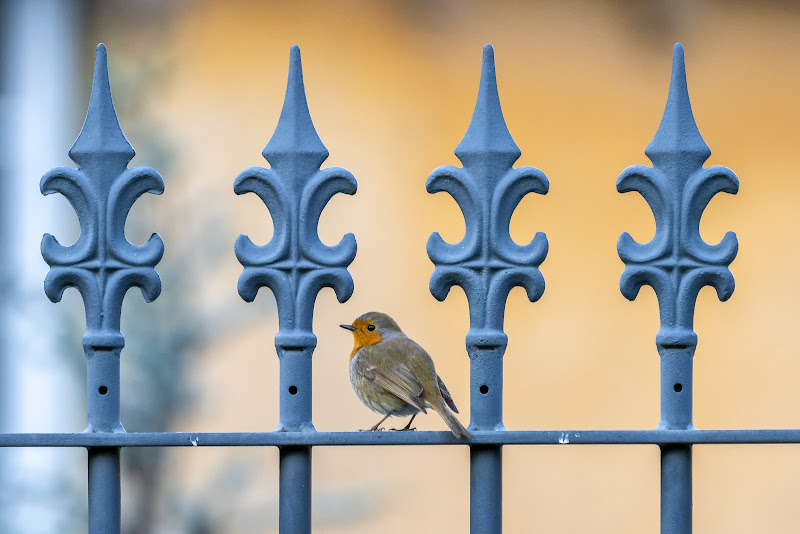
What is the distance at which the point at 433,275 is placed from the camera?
235 centimetres

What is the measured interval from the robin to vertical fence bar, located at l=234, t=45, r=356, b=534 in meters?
0.44

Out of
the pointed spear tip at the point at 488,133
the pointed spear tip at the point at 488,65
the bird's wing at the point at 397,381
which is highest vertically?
the pointed spear tip at the point at 488,65

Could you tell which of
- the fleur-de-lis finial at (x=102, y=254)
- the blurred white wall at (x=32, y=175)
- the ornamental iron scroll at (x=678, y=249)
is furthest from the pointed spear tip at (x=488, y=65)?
the blurred white wall at (x=32, y=175)

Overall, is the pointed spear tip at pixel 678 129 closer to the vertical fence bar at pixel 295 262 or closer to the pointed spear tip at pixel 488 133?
the pointed spear tip at pixel 488 133

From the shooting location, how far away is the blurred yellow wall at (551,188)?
19.0 ft

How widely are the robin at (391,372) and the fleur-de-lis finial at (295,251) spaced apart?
0.45m

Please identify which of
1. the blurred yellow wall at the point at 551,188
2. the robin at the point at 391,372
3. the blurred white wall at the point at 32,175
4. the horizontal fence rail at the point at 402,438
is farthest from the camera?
the blurred yellow wall at the point at 551,188

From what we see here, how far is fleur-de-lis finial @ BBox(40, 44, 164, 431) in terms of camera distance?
2.35 m

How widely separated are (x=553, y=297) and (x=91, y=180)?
375cm

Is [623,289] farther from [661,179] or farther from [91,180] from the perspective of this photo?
[91,180]

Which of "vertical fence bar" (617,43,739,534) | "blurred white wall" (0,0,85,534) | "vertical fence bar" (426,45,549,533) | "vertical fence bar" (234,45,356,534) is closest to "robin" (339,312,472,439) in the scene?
"vertical fence bar" (426,45,549,533)

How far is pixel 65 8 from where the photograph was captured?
19.5ft

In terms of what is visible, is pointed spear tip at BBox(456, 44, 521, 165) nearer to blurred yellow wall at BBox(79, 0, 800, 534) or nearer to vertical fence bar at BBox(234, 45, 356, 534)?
vertical fence bar at BBox(234, 45, 356, 534)

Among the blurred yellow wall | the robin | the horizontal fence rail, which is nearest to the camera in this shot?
the horizontal fence rail
